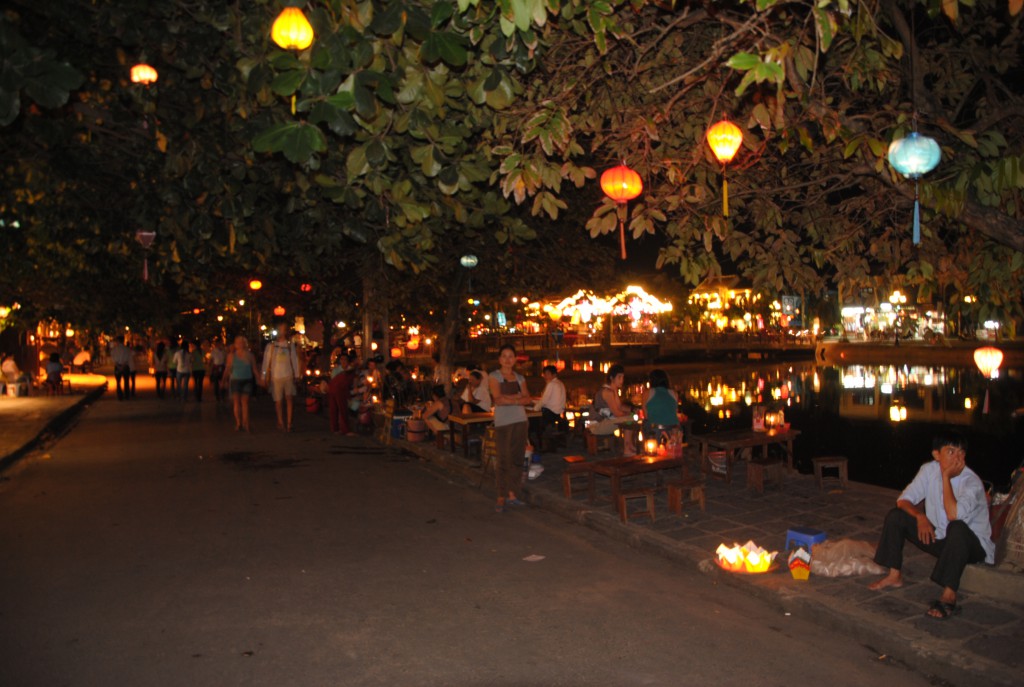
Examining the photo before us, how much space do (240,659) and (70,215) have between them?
9.69 meters

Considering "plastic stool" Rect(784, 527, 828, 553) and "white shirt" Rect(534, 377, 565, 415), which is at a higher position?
"white shirt" Rect(534, 377, 565, 415)

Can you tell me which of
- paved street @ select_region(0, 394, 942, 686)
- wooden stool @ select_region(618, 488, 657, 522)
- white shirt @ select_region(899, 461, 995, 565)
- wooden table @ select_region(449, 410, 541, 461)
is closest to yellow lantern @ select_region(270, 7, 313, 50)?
paved street @ select_region(0, 394, 942, 686)

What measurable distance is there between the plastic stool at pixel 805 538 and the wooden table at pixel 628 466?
205 centimetres

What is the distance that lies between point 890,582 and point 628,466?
339cm

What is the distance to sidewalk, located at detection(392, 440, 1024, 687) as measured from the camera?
17.1ft

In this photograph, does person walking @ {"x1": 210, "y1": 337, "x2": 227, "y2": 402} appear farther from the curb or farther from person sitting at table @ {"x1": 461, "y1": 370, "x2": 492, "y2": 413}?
person sitting at table @ {"x1": 461, "y1": 370, "x2": 492, "y2": 413}

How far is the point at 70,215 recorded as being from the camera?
12.5 meters

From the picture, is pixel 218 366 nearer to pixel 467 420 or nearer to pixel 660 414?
pixel 467 420

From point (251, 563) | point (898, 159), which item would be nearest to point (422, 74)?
point (898, 159)

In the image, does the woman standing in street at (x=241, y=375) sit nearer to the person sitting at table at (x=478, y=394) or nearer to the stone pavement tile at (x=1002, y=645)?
the person sitting at table at (x=478, y=394)

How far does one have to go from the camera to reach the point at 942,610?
18.7ft

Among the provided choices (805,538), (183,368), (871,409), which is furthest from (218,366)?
(805,538)

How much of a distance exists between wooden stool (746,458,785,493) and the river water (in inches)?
84.3

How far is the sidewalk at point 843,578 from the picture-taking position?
5223 millimetres
